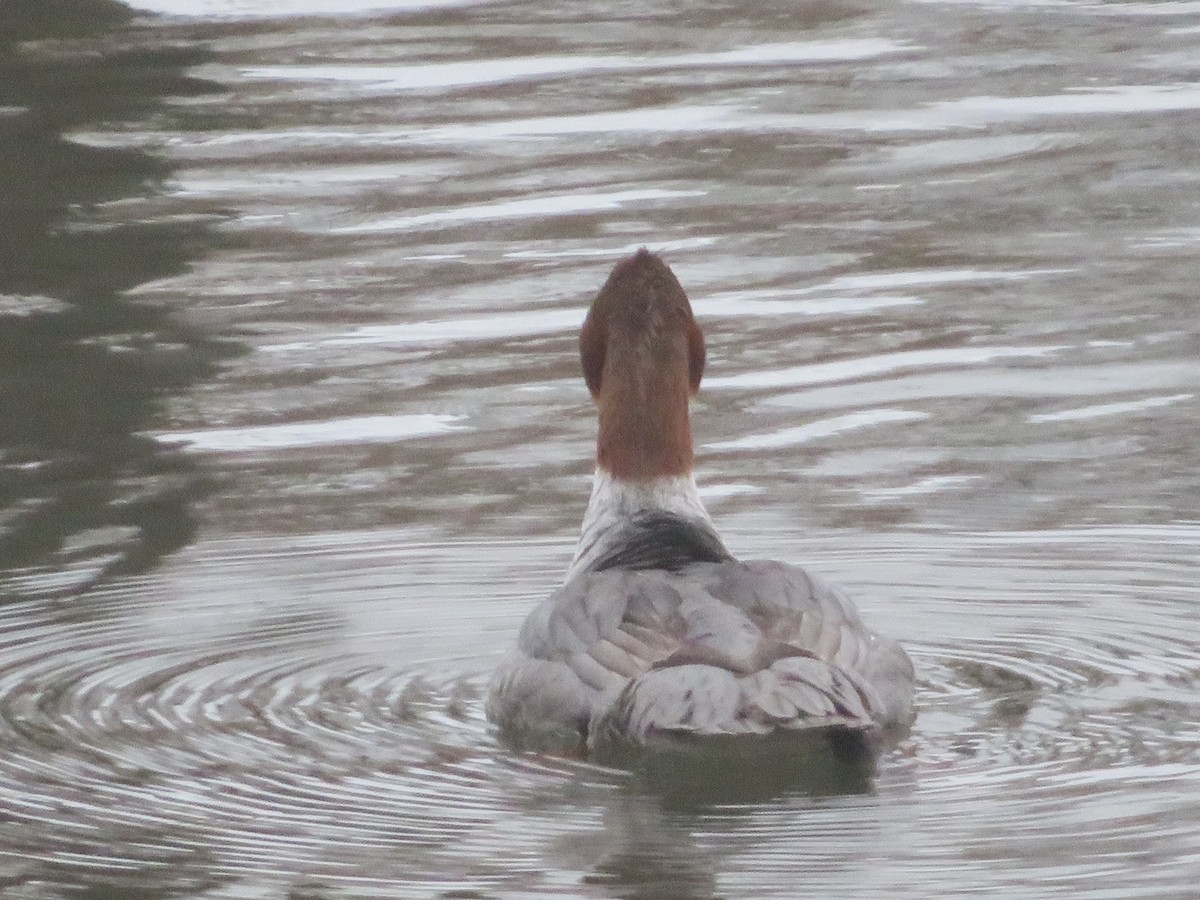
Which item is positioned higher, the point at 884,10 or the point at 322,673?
the point at 884,10

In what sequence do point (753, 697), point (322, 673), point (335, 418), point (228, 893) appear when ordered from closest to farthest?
1. point (228, 893)
2. point (753, 697)
3. point (322, 673)
4. point (335, 418)

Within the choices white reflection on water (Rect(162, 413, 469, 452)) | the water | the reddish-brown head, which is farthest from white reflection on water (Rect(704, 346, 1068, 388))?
the reddish-brown head

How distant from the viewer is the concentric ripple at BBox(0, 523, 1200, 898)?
20.2ft

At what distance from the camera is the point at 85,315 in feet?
39.4

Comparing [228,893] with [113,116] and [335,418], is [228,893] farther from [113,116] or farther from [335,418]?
[113,116]

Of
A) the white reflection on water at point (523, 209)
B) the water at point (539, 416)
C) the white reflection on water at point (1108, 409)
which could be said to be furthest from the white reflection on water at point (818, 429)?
the white reflection on water at point (523, 209)

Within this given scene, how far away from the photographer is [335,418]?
1077cm

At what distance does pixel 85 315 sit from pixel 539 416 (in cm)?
230

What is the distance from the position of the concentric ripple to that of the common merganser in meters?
0.16

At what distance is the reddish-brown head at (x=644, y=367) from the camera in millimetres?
8188

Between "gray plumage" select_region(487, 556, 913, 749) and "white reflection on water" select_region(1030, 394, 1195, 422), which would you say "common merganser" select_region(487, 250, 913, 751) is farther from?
"white reflection on water" select_region(1030, 394, 1195, 422)

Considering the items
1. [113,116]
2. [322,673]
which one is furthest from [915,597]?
[113,116]

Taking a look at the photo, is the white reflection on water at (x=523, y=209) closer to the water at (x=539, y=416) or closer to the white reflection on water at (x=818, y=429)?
the water at (x=539, y=416)

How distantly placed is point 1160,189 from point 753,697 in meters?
7.98
